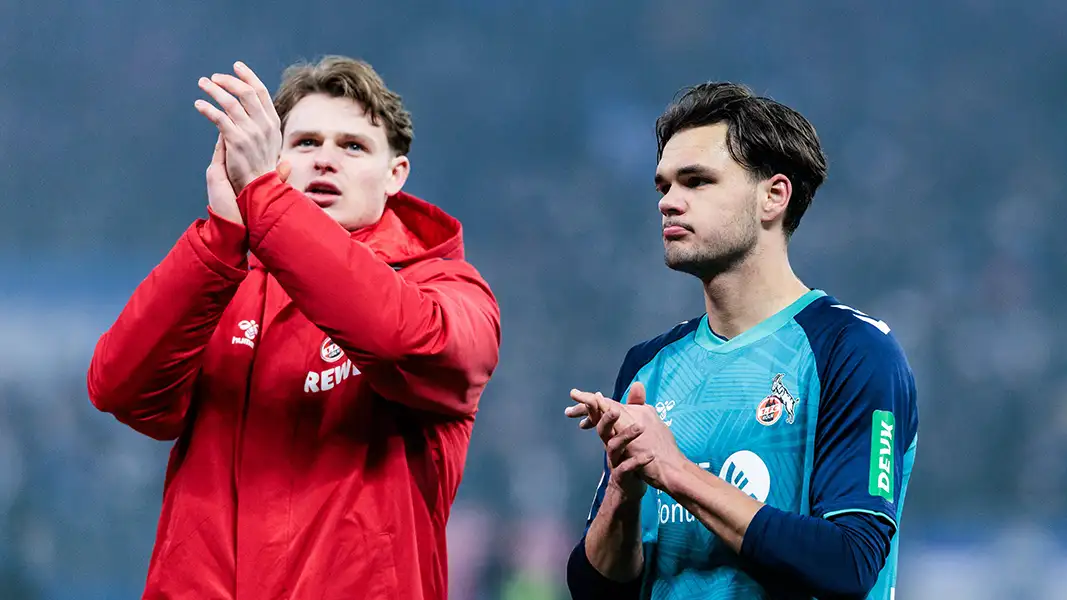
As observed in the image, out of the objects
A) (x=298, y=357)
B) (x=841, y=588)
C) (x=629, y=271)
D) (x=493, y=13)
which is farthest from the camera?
(x=493, y=13)

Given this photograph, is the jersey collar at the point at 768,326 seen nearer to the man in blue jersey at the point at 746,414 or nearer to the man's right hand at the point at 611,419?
the man in blue jersey at the point at 746,414

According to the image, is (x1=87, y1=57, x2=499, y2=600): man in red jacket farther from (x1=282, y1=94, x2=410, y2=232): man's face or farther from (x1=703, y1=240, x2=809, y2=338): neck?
(x1=703, y1=240, x2=809, y2=338): neck

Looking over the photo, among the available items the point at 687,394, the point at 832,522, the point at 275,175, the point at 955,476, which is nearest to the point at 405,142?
the point at 275,175

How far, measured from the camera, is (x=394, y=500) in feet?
6.18

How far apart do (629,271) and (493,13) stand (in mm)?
1758

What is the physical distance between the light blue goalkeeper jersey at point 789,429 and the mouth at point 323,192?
2.53 ft

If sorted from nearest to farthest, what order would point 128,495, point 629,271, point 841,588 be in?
point 841,588, point 128,495, point 629,271

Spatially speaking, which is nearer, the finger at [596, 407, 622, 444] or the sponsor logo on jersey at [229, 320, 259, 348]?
the finger at [596, 407, 622, 444]

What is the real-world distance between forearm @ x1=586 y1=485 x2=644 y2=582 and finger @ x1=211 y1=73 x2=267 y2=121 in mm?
892

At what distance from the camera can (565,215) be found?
A: 619cm

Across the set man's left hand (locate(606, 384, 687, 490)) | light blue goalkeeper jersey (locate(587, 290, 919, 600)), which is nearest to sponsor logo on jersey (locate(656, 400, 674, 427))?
light blue goalkeeper jersey (locate(587, 290, 919, 600))

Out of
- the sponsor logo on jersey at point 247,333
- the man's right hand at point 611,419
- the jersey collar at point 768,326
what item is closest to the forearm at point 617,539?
the man's right hand at point 611,419

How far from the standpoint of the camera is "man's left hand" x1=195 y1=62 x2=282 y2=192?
6.04 feet

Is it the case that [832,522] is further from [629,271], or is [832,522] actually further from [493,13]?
[493,13]
